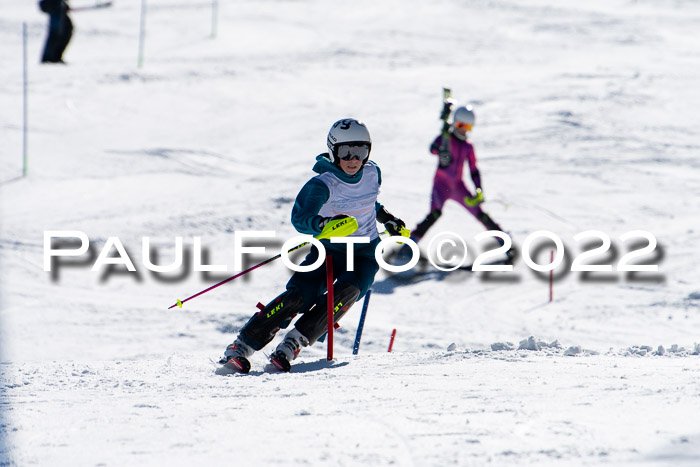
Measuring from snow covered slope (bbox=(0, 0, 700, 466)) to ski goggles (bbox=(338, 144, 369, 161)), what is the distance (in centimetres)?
132

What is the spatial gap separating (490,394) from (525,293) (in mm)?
4653

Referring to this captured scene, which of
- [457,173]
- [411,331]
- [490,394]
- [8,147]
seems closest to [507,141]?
[457,173]

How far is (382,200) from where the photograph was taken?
449 inches

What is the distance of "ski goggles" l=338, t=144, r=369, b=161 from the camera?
17.8 ft

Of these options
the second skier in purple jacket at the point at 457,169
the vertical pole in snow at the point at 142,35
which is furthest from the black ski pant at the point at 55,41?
the second skier in purple jacket at the point at 457,169

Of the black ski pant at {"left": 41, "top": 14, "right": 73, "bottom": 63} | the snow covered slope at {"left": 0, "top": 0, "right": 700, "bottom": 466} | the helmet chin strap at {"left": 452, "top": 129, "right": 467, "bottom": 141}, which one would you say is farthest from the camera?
the black ski pant at {"left": 41, "top": 14, "right": 73, "bottom": 63}

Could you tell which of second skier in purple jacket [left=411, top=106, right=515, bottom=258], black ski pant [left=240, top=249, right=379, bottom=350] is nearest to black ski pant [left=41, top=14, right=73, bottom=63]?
second skier in purple jacket [left=411, top=106, right=515, bottom=258]

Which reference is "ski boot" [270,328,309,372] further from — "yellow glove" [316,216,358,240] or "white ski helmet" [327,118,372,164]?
"white ski helmet" [327,118,372,164]

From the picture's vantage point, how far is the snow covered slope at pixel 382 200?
3.56 m

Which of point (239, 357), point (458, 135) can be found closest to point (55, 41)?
point (458, 135)

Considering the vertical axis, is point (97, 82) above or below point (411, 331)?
above

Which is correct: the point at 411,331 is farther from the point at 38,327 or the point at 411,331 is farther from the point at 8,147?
the point at 8,147

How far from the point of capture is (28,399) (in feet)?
13.9

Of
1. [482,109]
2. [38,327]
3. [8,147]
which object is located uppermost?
[482,109]
